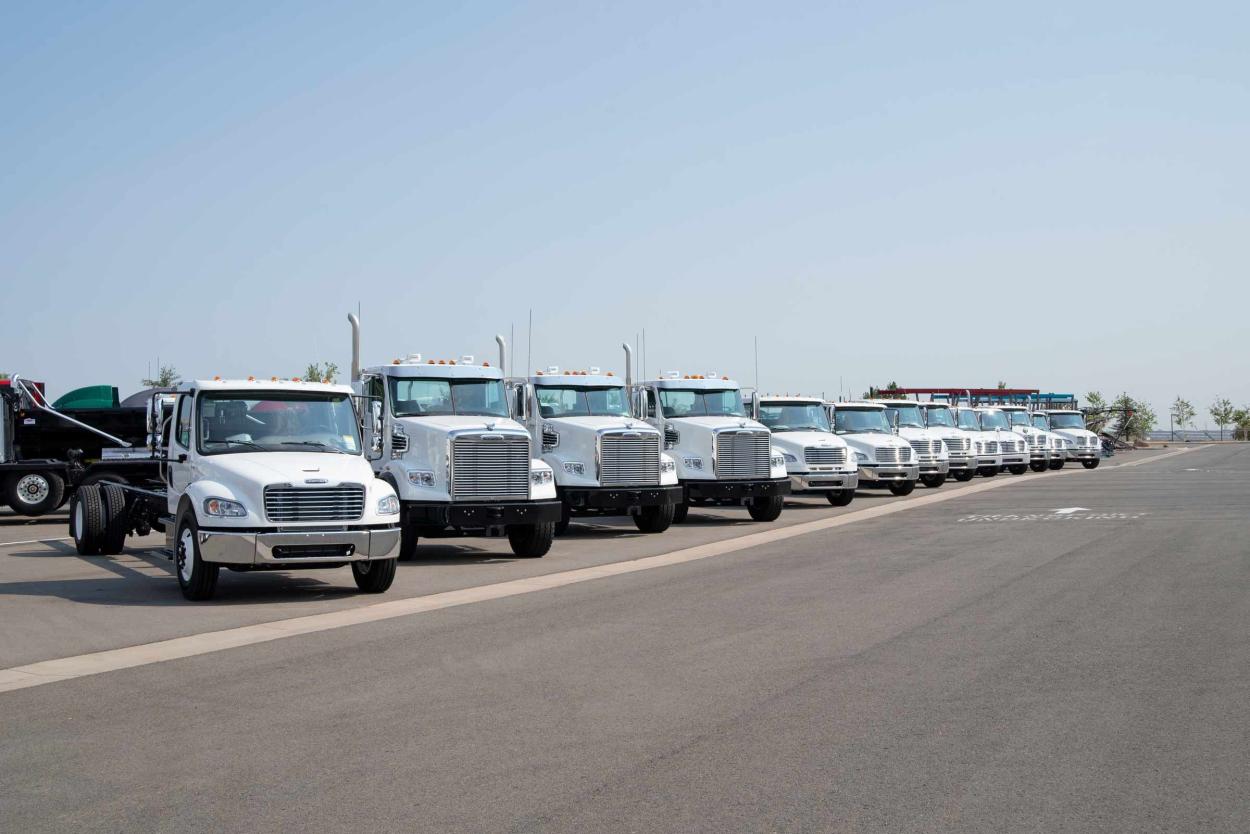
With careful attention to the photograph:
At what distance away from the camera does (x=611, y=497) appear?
20000mm

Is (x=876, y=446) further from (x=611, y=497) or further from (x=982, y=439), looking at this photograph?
(x=611, y=497)

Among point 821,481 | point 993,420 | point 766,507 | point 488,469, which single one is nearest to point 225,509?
point 488,469

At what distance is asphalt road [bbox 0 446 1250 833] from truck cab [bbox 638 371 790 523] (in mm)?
7575

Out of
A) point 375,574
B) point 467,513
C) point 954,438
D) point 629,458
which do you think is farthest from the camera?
point 954,438

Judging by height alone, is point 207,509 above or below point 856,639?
above

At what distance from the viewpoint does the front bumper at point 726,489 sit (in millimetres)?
22625

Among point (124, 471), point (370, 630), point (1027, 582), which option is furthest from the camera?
point (124, 471)

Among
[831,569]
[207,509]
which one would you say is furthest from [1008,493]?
[207,509]

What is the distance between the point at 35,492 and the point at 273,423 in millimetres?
12955

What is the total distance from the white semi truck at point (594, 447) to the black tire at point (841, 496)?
24.8ft

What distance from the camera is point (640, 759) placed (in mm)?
6680

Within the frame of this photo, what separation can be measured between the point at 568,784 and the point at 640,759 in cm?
59

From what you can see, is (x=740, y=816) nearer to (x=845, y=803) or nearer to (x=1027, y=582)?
(x=845, y=803)

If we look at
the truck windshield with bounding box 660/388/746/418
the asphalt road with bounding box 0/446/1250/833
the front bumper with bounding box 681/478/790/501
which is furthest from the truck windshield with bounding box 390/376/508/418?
the truck windshield with bounding box 660/388/746/418
